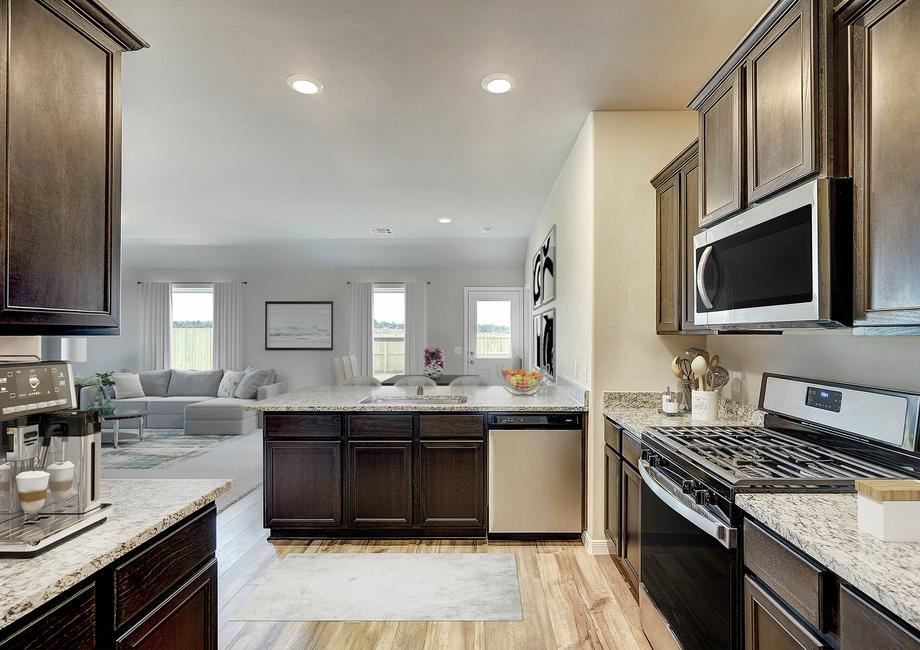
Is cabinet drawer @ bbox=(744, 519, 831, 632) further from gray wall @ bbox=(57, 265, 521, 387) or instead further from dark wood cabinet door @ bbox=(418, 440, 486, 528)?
gray wall @ bbox=(57, 265, 521, 387)

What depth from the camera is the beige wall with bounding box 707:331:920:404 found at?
1.74 meters

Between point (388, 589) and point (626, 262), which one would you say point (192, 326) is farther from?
point (626, 262)

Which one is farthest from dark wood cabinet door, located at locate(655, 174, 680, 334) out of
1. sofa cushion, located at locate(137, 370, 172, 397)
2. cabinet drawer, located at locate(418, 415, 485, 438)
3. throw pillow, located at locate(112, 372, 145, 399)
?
sofa cushion, located at locate(137, 370, 172, 397)

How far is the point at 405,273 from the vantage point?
346 inches

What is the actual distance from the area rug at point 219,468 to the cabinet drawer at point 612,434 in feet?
9.59

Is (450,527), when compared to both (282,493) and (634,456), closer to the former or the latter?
(282,493)

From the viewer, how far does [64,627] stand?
1097mm

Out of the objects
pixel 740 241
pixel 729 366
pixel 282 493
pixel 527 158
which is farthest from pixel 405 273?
pixel 740 241

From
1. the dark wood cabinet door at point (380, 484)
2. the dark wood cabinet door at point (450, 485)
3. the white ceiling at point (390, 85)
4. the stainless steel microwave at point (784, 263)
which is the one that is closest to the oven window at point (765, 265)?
the stainless steel microwave at point (784, 263)

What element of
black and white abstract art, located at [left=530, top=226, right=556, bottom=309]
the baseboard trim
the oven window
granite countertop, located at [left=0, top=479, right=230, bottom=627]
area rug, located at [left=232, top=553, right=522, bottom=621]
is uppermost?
black and white abstract art, located at [left=530, top=226, right=556, bottom=309]

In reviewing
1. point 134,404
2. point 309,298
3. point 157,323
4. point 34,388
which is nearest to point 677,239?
point 34,388

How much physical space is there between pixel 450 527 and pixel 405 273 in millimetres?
5746

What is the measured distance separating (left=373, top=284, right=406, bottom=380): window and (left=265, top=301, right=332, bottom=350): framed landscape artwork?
755 millimetres

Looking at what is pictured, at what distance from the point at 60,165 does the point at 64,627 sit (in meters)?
1.05
